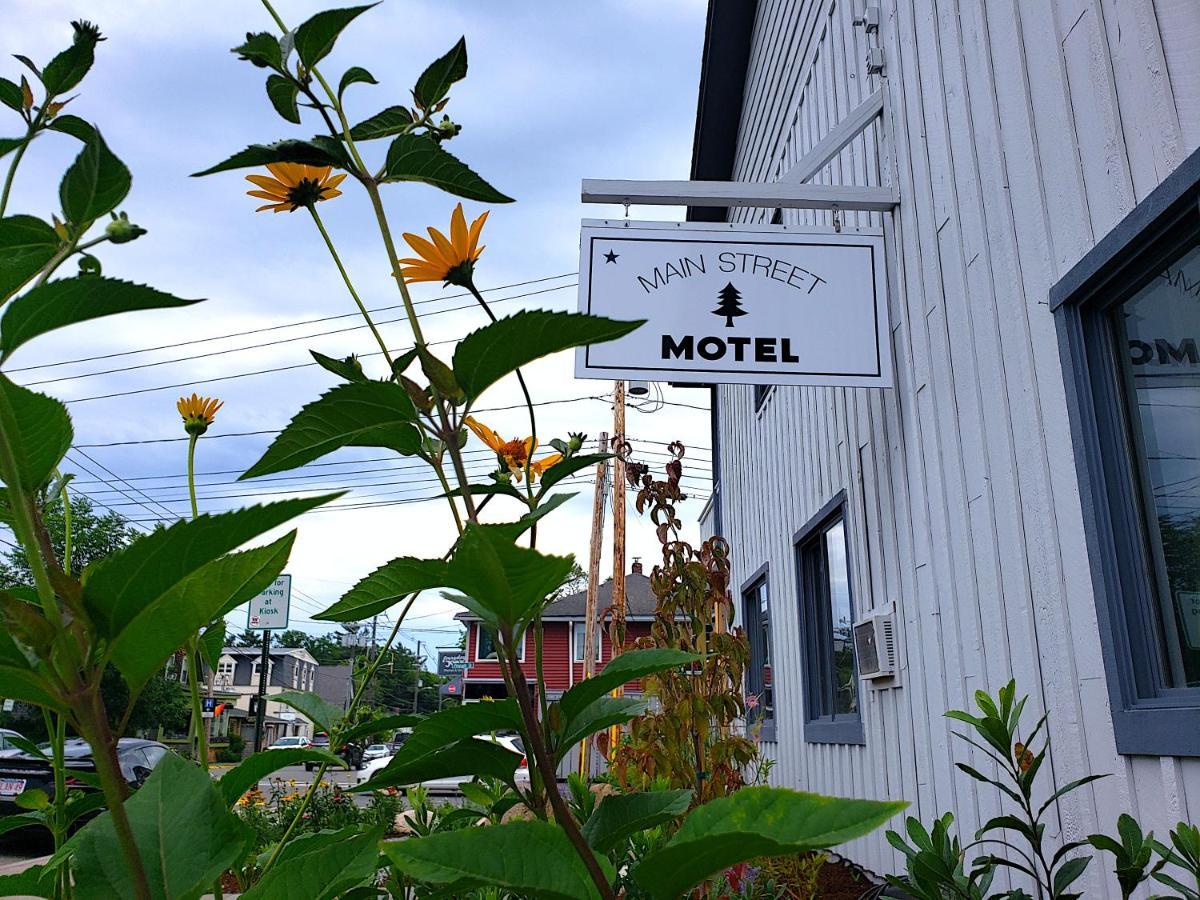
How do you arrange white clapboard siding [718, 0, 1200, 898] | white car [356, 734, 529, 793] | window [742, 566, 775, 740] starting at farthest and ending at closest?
window [742, 566, 775, 740] → white clapboard siding [718, 0, 1200, 898] → white car [356, 734, 529, 793]

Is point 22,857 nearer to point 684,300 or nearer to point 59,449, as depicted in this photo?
point 684,300

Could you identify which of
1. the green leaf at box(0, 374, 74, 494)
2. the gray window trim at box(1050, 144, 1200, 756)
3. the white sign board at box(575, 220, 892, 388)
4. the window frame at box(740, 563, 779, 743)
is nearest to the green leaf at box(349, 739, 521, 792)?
the green leaf at box(0, 374, 74, 494)

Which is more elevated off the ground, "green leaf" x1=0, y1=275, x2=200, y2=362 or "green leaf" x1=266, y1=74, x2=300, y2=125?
"green leaf" x1=266, y1=74, x2=300, y2=125

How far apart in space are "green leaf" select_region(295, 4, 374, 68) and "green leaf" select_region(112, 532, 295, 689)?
36 cm

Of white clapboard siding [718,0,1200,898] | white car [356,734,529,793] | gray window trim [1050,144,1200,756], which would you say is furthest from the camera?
white clapboard siding [718,0,1200,898]

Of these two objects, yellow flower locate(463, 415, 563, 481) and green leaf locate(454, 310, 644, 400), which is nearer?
green leaf locate(454, 310, 644, 400)

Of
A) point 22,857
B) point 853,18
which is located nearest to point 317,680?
point 22,857

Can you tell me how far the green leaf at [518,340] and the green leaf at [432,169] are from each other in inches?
6.6

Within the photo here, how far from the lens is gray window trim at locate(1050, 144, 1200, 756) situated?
6.35 feet

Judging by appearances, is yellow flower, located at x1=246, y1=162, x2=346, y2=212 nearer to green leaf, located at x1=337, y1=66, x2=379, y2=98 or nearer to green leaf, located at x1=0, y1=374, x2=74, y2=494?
green leaf, located at x1=337, y1=66, x2=379, y2=98

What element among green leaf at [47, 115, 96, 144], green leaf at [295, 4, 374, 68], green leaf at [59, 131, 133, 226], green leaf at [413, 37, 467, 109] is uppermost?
green leaf at [413, 37, 467, 109]

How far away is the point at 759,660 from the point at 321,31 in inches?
318

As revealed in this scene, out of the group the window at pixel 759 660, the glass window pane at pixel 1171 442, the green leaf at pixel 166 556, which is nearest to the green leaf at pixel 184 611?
the green leaf at pixel 166 556

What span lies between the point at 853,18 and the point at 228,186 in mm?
4141
